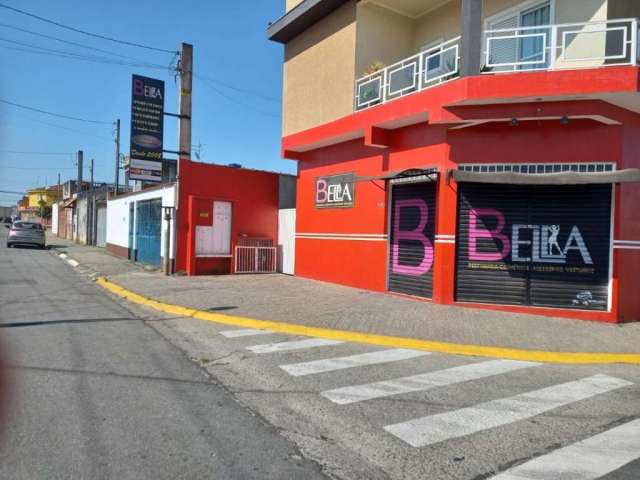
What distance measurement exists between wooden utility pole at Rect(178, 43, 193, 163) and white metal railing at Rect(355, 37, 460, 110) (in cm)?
589

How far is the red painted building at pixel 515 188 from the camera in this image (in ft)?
30.3

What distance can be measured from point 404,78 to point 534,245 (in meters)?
5.14

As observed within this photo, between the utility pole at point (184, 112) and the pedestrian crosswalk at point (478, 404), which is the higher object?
the utility pole at point (184, 112)

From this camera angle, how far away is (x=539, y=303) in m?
10.0

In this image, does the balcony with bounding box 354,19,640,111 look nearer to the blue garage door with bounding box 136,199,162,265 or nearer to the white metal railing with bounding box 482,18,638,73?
the white metal railing with bounding box 482,18,638,73

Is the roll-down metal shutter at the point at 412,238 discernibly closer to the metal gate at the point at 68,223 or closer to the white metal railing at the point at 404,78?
Answer: the white metal railing at the point at 404,78

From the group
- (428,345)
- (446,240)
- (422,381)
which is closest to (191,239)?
(446,240)

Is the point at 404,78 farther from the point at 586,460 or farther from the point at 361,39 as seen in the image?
the point at 586,460

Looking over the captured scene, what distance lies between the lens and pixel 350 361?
6398 millimetres

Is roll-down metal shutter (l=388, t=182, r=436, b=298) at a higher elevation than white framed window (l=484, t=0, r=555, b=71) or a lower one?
lower

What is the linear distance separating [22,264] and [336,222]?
12.2m

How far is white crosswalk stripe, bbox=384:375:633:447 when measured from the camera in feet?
13.6

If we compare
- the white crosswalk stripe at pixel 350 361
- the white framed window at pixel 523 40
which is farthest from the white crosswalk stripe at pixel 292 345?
the white framed window at pixel 523 40

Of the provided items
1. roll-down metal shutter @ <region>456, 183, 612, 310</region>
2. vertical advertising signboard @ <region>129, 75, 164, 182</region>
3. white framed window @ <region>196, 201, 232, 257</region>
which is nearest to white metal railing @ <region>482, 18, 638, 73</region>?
roll-down metal shutter @ <region>456, 183, 612, 310</region>
